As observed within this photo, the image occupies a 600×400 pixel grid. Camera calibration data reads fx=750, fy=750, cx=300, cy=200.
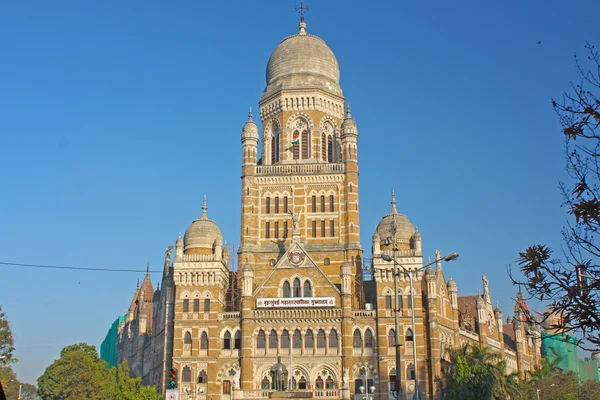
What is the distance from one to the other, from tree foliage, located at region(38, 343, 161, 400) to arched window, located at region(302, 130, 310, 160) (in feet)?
90.2

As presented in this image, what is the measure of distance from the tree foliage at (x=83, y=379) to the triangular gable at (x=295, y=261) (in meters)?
15.3

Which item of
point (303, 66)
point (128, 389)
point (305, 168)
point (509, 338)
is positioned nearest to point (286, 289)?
point (305, 168)

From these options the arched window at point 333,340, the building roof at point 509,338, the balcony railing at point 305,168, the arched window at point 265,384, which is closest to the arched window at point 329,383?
the arched window at point 333,340

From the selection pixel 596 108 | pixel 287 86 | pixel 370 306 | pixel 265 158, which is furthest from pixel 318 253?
pixel 596 108

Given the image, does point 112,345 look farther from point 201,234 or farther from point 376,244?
point 376,244

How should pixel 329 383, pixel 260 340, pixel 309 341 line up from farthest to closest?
pixel 260 340
pixel 309 341
pixel 329 383

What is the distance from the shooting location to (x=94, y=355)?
86625 mm

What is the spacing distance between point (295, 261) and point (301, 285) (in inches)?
90.8

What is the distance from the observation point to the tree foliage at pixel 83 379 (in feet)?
234

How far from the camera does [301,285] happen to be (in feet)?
229

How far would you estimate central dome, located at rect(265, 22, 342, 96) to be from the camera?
263 ft

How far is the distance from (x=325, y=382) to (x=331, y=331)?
178 inches

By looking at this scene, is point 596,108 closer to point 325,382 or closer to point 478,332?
point 325,382

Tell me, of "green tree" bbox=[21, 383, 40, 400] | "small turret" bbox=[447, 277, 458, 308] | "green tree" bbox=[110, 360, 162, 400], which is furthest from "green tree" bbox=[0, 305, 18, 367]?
"green tree" bbox=[21, 383, 40, 400]
